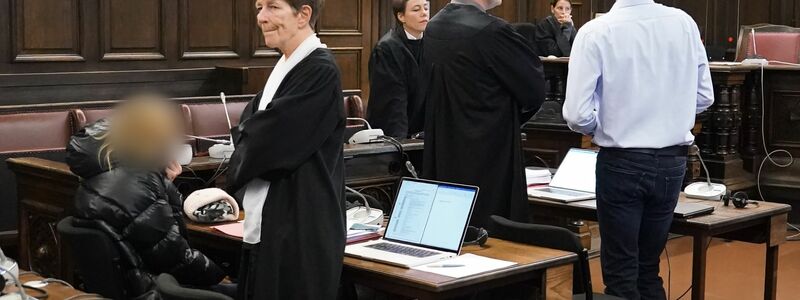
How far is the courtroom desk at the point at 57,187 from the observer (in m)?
4.44

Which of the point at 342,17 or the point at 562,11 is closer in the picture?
the point at 342,17

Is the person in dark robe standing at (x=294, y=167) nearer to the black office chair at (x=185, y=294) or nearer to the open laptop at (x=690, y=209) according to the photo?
the black office chair at (x=185, y=294)

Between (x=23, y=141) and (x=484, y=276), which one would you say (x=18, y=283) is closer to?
(x=484, y=276)

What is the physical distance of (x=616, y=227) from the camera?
3.92 meters

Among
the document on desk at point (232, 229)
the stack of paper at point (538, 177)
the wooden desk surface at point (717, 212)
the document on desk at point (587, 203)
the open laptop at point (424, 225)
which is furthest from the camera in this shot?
the stack of paper at point (538, 177)

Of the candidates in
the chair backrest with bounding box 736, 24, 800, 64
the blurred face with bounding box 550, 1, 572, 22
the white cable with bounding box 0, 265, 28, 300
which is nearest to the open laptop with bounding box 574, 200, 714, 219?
the white cable with bounding box 0, 265, 28, 300

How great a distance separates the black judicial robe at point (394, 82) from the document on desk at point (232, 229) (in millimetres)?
2243

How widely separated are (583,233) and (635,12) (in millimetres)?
2682

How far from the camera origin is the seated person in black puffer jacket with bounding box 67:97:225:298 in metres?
3.50

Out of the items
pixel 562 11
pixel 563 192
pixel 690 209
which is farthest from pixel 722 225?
pixel 562 11

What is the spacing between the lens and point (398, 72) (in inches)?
242

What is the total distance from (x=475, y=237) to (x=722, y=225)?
1.07m

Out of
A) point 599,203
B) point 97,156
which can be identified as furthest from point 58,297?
point 599,203

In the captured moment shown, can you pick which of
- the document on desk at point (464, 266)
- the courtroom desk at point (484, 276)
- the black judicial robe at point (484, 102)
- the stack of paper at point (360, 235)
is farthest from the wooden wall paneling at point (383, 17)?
the document on desk at point (464, 266)
